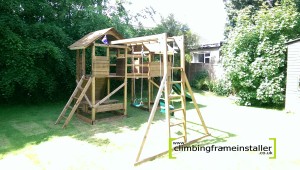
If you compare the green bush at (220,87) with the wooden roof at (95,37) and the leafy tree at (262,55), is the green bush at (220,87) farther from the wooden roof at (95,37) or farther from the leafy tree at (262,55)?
the wooden roof at (95,37)

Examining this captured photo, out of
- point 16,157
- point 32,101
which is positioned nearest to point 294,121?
point 16,157

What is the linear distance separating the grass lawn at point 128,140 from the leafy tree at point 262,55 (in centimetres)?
130

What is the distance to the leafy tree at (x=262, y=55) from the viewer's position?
9.91 metres

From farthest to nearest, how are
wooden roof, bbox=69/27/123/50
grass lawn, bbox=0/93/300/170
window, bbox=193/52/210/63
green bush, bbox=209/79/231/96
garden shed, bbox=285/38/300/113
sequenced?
1. window, bbox=193/52/210/63
2. green bush, bbox=209/79/231/96
3. garden shed, bbox=285/38/300/113
4. wooden roof, bbox=69/27/123/50
5. grass lawn, bbox=0/93/300/170

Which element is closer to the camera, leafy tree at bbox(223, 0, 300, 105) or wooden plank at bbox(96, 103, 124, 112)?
A: wooden plank at bbox(96, 103, 124, 112)

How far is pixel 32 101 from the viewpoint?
1081 centimetres

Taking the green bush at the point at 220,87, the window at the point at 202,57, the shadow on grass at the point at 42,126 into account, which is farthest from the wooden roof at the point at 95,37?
the window at the point at 202,57

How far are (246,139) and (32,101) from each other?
381 inches

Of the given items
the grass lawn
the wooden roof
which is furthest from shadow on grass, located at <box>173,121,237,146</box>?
the wooden roof

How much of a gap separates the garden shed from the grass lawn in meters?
0.51

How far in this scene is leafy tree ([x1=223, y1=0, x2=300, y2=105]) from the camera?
32.5 feet

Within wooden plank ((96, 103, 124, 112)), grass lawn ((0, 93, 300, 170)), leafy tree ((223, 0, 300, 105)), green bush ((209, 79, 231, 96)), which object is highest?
leafy tree ((223, 0, 300, 105))

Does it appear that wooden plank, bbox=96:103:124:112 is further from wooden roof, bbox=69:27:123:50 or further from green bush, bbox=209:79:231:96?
green bush, bbox=209:79:231:96

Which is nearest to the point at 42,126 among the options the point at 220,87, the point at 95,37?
the point at 95,37
